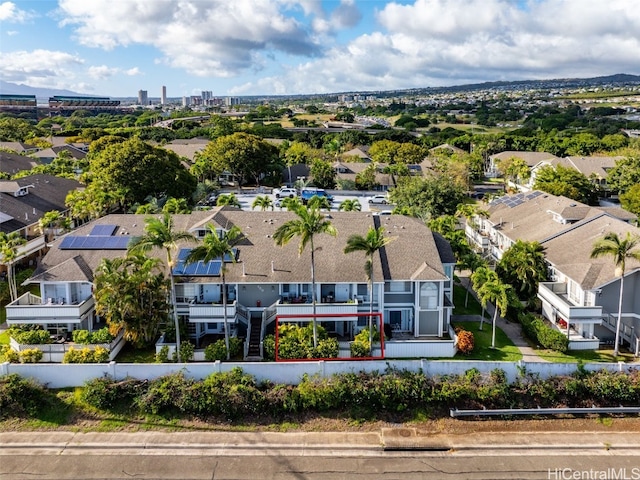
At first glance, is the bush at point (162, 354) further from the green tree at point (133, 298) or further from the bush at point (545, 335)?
the bush at point (545, 335)

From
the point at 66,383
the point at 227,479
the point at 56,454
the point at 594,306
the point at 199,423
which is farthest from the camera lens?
the point at 594,306

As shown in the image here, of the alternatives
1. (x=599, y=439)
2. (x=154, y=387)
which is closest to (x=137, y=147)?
(x=154, y=387)

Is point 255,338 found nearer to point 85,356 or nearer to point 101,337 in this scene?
point 101,337

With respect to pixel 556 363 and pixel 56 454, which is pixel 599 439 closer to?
pixel 556 363

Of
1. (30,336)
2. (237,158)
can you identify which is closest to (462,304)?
(30,336)

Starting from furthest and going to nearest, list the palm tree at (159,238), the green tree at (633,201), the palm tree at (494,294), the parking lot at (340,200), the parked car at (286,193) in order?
the parked car at (286,193)
the parking lot at (340,200)
the green tree at (633,201)
the palm tree at (494,294)
the palm tree at (159,238)

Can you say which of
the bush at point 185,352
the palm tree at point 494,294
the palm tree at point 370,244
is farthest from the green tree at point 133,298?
the palm tree at point 494,294
